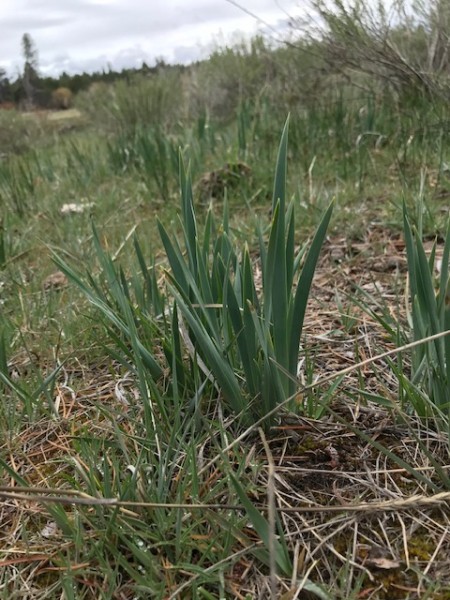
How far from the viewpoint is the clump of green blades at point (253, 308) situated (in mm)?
1002

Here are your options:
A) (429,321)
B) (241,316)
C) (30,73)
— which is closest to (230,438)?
(241,316)

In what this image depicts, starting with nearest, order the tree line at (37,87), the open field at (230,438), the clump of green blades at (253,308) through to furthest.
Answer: the open field at (230,438) < the clump of green blades at (253,308) < the tree line at (37,87)

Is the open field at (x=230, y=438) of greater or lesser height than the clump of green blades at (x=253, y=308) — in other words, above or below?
below

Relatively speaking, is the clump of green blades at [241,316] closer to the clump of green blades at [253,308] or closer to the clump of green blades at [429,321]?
the clump of green blades at [253,308]

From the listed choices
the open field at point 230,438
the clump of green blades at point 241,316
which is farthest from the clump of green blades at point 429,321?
the clump of green blades at point 241,316

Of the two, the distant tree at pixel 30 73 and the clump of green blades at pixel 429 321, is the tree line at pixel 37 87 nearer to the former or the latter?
the distant tree at pixel 30 73

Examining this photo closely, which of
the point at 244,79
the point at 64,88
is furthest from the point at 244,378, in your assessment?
→ the point at 64,88

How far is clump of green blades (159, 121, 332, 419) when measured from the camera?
3.29ft

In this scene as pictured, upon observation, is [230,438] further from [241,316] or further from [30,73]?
[30,73]

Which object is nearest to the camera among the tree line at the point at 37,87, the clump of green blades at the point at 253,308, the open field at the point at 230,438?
the open field at the point at 230,438

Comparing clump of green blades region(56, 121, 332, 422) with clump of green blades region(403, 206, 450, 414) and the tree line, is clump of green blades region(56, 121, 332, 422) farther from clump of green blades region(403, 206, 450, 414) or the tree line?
the tree line

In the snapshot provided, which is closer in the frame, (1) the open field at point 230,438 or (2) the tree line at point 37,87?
(1) the open field at point 230,438

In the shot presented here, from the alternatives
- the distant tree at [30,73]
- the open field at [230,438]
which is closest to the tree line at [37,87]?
the distant tree at [30,73]

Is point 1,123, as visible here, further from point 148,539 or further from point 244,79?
point 148,539
